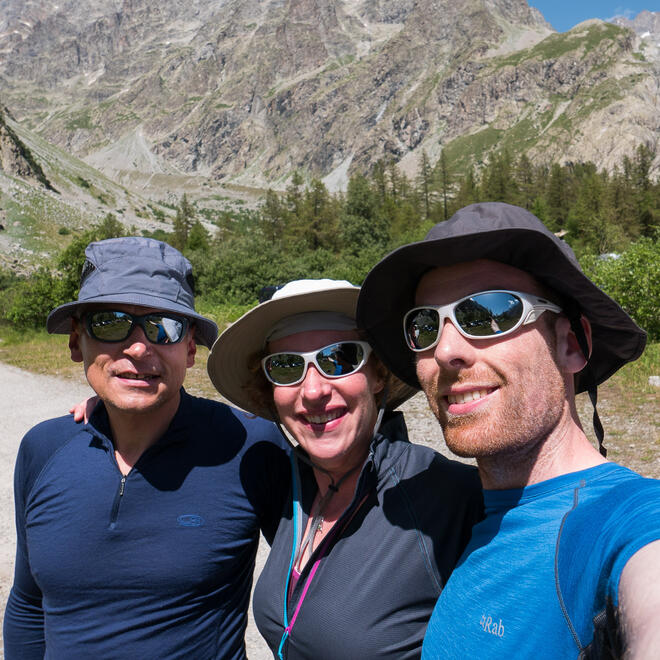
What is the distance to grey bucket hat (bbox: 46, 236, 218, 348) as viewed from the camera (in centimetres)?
211

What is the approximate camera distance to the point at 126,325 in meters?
2.17

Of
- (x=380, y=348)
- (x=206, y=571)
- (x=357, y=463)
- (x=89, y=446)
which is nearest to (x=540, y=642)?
(x=357, y=463)

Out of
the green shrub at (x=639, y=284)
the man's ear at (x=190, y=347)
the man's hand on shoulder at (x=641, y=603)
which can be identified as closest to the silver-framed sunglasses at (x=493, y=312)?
the man's hand on shoulder at (x=641, y=603)

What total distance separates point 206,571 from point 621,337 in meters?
1.74

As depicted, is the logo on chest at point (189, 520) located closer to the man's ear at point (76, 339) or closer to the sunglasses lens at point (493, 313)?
the man's ear at point (76, 339)

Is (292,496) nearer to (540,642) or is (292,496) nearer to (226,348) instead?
(226,348)

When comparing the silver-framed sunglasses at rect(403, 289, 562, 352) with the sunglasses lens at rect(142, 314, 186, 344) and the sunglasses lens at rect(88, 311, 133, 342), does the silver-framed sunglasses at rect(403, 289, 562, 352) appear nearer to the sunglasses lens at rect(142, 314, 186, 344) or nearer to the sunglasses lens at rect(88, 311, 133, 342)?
the sunglasses lens at rect(142, 314, 186, 344)

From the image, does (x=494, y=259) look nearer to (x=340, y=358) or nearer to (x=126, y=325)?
(x=340, y=358)

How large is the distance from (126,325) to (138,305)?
0.38ft

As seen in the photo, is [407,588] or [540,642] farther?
[407,588]

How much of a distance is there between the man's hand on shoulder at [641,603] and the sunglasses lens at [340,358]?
122 centimetres

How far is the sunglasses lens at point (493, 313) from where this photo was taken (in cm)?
159

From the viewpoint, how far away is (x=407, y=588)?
1.71m

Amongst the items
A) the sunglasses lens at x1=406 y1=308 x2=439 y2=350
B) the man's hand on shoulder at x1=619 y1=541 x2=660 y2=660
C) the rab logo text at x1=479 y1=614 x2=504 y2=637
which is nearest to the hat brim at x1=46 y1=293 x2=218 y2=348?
the sunglasses lens at x1=406 y1=308 x2=439 y2=350
